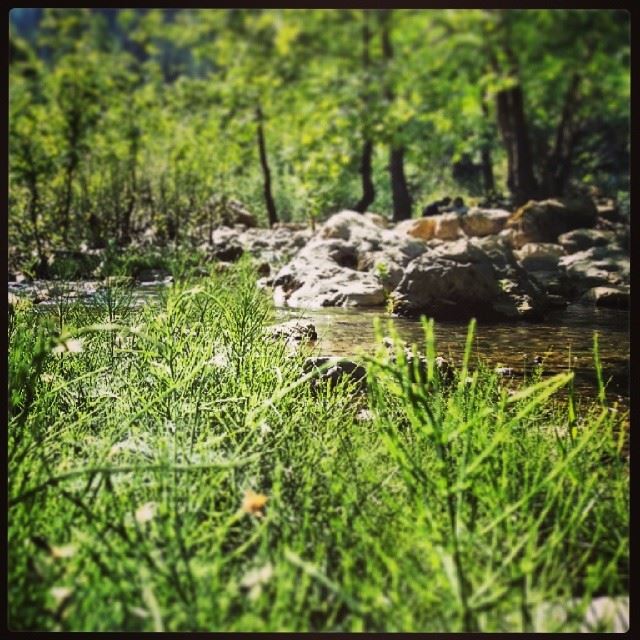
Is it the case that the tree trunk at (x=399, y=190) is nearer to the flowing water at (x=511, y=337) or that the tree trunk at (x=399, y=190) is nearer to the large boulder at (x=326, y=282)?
the large boulder at (x=326, y=282)

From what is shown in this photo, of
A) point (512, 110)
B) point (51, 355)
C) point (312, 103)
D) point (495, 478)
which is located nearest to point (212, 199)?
point (512, 110)

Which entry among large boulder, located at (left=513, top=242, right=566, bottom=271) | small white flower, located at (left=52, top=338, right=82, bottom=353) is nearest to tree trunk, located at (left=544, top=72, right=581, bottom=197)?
large boulder, located at (left=513, top=242, right=566, bottom=271)

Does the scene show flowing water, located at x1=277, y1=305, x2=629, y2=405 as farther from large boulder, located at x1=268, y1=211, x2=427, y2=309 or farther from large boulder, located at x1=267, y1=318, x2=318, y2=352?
large boulder, located at x1=268, y1=211, x2=427, y2=309

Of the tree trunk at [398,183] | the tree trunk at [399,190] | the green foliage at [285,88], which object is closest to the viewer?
the green foliage at [285,88]

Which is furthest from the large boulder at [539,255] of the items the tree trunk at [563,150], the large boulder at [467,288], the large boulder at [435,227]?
the tree trunk at [563,150]

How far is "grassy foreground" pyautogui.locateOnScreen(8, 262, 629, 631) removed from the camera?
3.41ft

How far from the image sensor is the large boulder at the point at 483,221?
19.5 ft

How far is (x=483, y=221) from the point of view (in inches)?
247

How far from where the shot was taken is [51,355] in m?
2.12

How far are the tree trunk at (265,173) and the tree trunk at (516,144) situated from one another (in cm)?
138

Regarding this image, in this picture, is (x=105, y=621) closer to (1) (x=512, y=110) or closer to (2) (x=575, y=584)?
(2) (x=575, y=584)

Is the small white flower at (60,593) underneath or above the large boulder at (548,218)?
underneath

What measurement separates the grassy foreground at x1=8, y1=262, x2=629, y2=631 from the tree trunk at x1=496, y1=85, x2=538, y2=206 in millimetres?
2349

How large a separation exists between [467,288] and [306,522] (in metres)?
3.11
